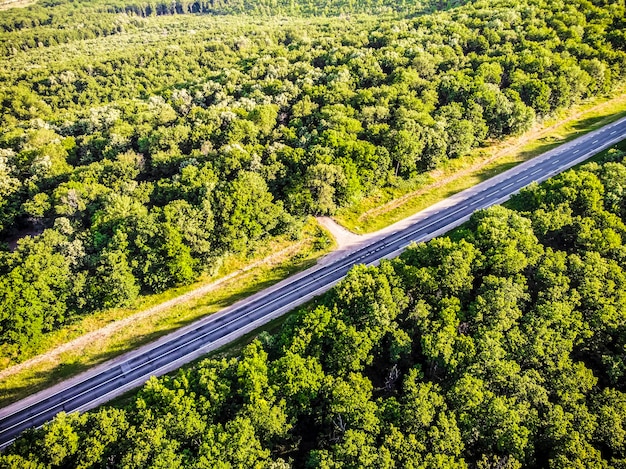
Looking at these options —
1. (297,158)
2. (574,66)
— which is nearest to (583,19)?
(574,66)

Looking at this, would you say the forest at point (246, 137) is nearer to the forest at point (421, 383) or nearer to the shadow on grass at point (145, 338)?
the shadow on grass at point (145, 338)

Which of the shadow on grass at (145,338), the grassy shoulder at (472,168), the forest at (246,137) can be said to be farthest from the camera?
the grassy shoulder at (472,168)

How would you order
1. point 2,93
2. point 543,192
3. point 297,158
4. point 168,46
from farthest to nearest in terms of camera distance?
point 168,46 → point 2,93 → point 297,158 → point 543,192

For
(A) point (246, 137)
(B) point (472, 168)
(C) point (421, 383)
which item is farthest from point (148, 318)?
(B) point (472, 168)

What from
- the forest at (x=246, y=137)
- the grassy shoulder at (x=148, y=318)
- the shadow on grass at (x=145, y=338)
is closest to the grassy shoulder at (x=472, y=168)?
the forest at (x=246, y=137)

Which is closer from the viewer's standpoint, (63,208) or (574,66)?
(63,208)

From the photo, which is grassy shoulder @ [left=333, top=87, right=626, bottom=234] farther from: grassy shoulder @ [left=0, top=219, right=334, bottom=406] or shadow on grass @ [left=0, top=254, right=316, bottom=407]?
shadow on grass @ [left=0, top=254, right=316, bottom=407]

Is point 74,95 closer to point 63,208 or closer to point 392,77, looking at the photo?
point 63,208
